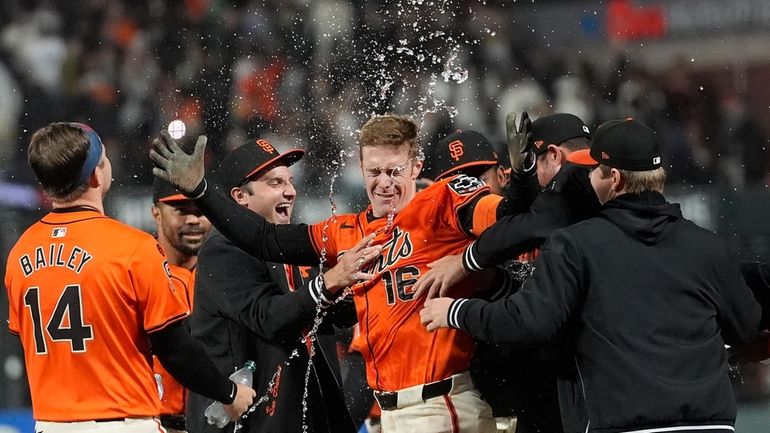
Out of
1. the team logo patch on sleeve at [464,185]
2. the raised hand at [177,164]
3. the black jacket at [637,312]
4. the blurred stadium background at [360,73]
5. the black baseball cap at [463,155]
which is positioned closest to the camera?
the black jacket at [637,312]

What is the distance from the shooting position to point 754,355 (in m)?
4.74

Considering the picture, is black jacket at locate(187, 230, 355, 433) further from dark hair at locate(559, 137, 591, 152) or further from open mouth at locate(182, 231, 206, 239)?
dark hair at locate(559, 137, 591, 152)

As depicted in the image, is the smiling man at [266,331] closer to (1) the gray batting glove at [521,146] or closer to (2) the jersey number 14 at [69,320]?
(2) the jersey number 14 at [69,320]

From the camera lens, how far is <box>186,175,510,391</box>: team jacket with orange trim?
4559 mm

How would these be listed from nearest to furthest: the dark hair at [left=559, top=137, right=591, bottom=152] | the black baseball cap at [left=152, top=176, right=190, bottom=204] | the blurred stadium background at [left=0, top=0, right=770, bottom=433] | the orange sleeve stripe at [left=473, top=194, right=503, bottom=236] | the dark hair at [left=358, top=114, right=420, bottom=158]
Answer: the orange sleeve stripe at [left=473, top=194, right=503, bottom=236] → the dark hair at [left=358, top=114, right=420, bottom=158] → the dark hair at [left=559, top=137, right=591, bottom=152] → the black baseball cap at [left=152, top=176, right=190, bottom=204] → the blurred stadium background at [left=0, top=0, right=770, bottom=433]

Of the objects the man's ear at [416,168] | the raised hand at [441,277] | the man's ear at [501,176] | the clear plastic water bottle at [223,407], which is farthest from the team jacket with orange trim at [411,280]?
the man's ear at [501,176]

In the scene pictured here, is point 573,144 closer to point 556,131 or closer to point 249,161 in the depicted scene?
point 556,131

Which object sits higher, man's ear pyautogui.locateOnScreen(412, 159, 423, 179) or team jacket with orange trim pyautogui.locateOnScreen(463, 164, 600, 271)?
man's ear pyautogui.locateOnScreen(412, 159, 423, 179)

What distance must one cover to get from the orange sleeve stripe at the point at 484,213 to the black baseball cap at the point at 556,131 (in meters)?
0.72

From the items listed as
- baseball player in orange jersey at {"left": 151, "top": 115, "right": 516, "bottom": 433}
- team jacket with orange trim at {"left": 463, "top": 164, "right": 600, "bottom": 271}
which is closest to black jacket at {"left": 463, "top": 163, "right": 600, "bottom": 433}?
team jacket with orange trim at {"left": 463, "top": 164, "right": 600, "bottom": 271}

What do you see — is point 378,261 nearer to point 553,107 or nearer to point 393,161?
point 393,161

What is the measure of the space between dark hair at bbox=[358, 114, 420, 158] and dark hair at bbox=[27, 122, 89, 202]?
1225mm

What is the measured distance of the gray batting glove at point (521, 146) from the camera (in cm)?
415

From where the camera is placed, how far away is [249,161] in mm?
5656
